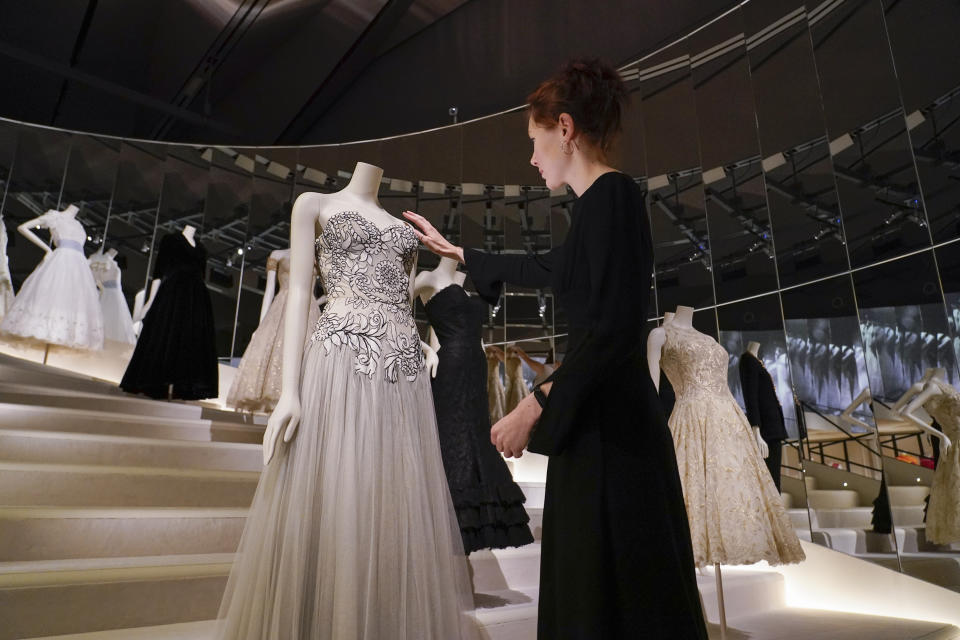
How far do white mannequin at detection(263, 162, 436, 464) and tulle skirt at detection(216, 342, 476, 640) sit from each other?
0.06 metres

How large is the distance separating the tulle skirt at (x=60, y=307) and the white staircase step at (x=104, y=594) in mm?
4612

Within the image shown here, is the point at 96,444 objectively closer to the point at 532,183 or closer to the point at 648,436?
the point at 648,436

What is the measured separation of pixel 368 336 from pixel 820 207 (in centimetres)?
418

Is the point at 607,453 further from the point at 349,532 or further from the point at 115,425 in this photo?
the point at 115,425

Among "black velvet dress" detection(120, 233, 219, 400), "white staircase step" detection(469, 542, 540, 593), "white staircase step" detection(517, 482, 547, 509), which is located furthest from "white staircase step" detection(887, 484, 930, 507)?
"black velvet dress" detection(120, 233, 219, 400)

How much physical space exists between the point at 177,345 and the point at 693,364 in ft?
13.4

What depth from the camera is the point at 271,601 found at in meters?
1.51

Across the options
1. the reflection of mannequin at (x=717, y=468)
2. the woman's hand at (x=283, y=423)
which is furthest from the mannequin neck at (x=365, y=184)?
the reflection of mannequin at (x=717, y=468)

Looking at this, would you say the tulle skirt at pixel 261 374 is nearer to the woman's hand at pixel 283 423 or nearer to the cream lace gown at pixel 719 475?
the cream lace gown at pixel 719 475

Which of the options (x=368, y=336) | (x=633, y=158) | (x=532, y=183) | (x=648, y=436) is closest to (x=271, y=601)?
(x=368, y=336)

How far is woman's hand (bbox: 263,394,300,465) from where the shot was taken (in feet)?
5.46

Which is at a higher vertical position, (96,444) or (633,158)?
(633,158)

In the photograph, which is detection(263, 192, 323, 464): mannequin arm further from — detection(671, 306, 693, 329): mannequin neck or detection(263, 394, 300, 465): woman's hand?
detection(671, 306, 693, 329): mannequin neck

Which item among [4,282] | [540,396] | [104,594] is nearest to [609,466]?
[540,396]
